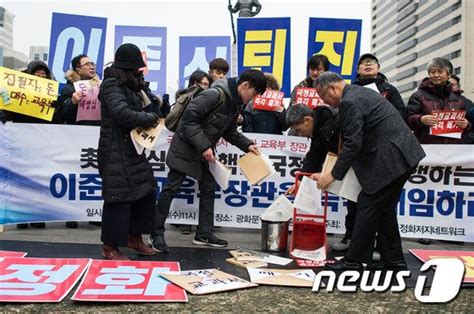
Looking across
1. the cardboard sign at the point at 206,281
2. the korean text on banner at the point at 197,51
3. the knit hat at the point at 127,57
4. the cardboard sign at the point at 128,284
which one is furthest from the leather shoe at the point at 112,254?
the korean text on banner at the point at 197,51

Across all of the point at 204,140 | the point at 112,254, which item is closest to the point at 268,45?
the point at 204,140

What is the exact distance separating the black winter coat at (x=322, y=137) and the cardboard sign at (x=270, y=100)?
1.03 m

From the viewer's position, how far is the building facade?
64875 millimetres

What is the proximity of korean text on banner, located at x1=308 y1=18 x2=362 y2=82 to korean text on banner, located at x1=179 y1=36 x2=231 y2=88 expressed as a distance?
133 cm

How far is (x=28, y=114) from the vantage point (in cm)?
476

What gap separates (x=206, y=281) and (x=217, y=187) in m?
1.85

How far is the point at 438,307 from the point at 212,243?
2.09 metres

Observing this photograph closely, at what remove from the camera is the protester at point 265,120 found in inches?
208

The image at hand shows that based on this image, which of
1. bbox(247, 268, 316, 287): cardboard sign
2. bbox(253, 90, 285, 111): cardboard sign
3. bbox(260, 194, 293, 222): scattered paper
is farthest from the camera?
bbox(253, 90, 285, 111): cardboard sign

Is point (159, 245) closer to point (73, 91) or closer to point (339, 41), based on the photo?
point (73, 91)

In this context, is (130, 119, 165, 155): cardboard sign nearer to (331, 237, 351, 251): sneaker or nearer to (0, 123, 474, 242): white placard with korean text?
(0, 123, 474, 242): white placard with korean text

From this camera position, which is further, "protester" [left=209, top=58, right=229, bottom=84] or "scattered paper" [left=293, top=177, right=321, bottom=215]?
"protester" [left=209, top=58, right=229, bottom=84]

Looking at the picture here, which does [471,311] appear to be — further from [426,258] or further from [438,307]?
[426,258]

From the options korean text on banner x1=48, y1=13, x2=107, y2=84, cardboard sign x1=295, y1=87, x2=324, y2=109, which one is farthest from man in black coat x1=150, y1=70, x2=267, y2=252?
korean text on banner x1=48, y1=13, x2=107, y2=84
